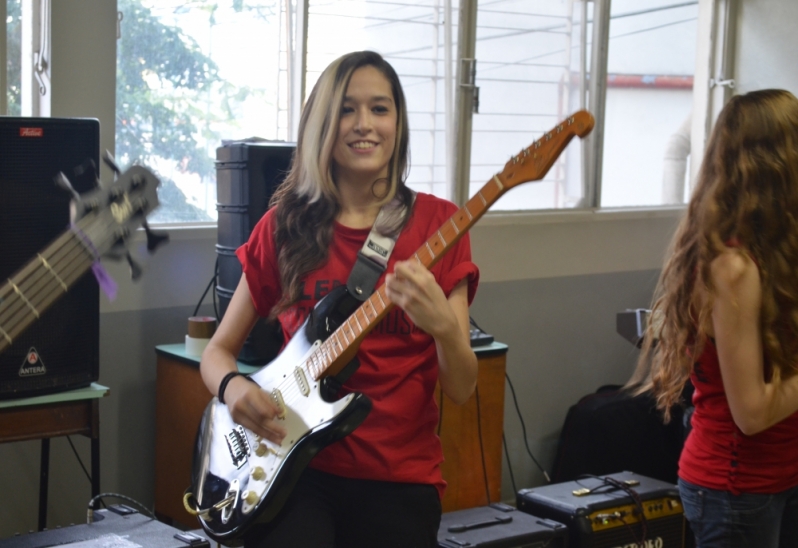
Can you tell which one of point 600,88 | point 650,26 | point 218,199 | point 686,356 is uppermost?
point 650,26

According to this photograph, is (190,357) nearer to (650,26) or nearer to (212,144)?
(212,144)

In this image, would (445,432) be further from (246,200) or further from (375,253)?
(375,253)

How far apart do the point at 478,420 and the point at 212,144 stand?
1297mm

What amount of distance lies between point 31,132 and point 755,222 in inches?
64.6

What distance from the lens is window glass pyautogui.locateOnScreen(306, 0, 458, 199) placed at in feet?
11.3

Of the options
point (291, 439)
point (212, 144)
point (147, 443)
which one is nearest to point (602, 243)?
point (212, 144)

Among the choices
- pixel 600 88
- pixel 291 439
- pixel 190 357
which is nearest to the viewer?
pixel 291 439

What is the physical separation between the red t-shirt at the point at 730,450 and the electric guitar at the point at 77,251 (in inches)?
43.9

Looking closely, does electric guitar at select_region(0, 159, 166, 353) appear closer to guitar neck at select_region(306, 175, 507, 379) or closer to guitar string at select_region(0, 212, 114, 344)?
guitar string at select_region(0, 212, 114, 344)

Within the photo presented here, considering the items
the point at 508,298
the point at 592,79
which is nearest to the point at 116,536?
the point at 508,298

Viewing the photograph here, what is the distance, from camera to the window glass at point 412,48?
3.43 m

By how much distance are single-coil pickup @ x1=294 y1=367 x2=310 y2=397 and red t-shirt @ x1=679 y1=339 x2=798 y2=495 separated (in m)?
0.77

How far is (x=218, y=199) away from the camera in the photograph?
285cm

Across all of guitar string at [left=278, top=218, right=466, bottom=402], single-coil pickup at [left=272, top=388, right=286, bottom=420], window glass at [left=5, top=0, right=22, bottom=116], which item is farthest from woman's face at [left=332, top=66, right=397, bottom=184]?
window glass at [left=5, top=0, right=22, bottom=116]
